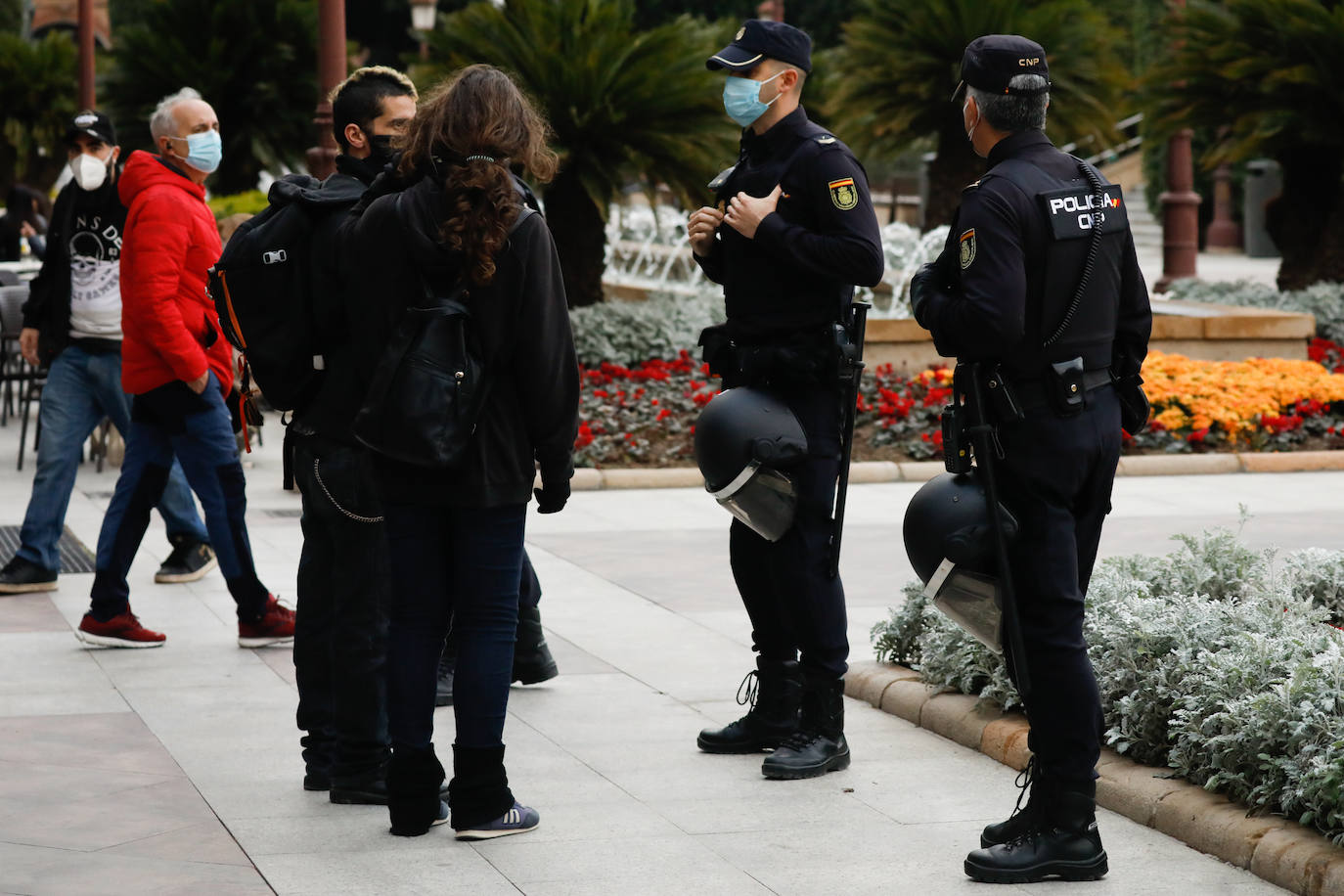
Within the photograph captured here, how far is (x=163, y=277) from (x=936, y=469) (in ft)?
19.0

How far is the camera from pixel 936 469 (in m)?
11.2

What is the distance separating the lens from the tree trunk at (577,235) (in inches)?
565

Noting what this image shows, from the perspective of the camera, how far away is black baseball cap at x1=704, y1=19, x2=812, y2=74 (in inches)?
206

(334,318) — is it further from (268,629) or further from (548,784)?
(268,629)

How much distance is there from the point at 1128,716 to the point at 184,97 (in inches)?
165

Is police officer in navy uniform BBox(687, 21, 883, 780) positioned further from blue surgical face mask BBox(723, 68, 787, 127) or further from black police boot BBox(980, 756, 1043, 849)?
black police boot BBox(980, 756, 1043, 849)

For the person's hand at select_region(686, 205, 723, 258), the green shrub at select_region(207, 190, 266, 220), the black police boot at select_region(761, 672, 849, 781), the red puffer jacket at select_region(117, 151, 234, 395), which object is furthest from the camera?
the green shrub at select_region(207, 190, 266, 220)

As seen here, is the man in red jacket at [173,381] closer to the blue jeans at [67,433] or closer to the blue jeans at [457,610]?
the blue jeans at [67,433]

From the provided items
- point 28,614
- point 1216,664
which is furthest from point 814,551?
point 28,614

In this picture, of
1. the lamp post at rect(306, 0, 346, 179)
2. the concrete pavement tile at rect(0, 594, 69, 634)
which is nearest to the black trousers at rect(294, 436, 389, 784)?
the concrete pavement tile at rect(0, 594, 69, 634)

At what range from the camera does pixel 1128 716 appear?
16.3 ft

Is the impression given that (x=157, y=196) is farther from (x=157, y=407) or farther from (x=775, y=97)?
(x=775, y=97)

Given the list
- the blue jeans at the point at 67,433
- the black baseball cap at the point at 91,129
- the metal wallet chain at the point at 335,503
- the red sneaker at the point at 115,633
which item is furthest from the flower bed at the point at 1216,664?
the black baseball cap at the point at 91,129

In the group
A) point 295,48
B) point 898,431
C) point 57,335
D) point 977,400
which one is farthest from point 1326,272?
point 977,400
